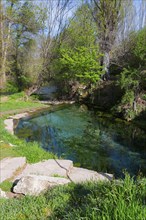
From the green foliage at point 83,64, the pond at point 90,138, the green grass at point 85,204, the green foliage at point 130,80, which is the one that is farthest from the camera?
the green foliage at point 83,64

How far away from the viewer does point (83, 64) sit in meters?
18.4

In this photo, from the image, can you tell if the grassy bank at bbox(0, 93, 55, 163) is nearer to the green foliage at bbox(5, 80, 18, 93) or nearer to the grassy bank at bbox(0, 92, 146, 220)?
the grassy bank at bbox(0, 92, 146, 220)

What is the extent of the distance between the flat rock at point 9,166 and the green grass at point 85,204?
5.31 ft

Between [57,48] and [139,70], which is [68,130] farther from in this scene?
[57,48]

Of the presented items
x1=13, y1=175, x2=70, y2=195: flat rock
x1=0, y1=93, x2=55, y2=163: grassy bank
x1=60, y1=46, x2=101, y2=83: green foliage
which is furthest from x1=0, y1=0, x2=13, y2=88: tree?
x1=13, y1=175, x2=70, y2=195: flat rock

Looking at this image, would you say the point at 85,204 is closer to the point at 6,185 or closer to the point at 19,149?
the point at 6,185

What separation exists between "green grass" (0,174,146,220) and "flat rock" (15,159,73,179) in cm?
139

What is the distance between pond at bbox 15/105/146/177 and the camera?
314 inches

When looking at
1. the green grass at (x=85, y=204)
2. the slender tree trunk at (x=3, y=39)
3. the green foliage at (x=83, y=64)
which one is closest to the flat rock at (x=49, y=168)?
the green grass at (x=85, y=204)

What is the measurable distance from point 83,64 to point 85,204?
51.1 feet

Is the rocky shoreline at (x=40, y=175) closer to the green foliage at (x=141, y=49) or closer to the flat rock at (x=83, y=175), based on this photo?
the flat rock at (x=83, y=175)

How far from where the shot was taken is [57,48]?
838 inches

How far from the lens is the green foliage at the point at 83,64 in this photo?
1838 centimetres

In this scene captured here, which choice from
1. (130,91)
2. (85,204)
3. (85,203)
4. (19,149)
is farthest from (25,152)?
(130,91)
